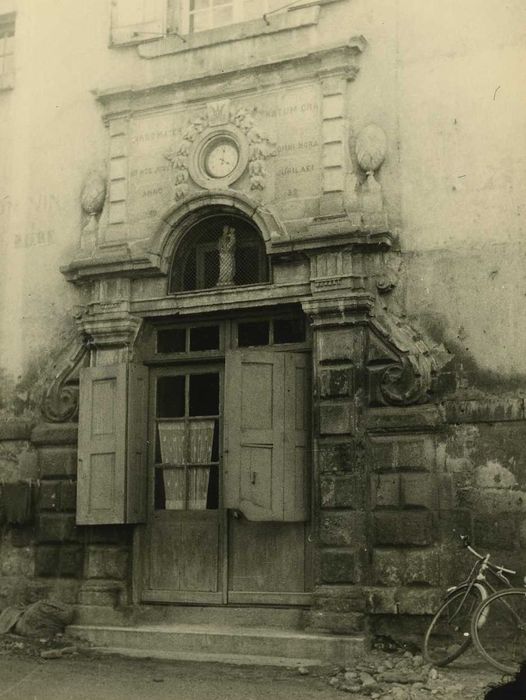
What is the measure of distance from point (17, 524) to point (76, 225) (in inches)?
117

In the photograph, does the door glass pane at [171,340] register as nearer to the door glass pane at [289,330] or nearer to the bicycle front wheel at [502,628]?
the door glass pane at [289,330]

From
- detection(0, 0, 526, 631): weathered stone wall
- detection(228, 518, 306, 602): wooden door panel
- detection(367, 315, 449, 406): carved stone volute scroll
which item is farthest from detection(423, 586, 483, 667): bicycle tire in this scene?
detection(367, 315, 449, 406): carved stone volute scroll

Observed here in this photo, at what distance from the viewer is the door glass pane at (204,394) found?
9383mm

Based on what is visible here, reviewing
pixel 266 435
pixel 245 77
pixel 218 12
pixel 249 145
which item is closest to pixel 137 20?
pixel 218 12

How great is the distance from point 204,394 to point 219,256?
1279 millimetres

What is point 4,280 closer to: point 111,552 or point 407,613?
point 111,552

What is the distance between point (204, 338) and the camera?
31.1ft

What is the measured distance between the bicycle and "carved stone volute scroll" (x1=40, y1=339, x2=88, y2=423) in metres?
3.97

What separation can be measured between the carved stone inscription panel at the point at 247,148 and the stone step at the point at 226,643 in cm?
362

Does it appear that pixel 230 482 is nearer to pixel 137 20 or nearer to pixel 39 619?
pixel 39 619

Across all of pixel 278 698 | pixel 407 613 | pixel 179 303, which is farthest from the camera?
pixel 179 303

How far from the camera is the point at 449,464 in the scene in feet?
27.0

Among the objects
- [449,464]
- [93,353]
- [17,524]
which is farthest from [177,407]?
[449,464]

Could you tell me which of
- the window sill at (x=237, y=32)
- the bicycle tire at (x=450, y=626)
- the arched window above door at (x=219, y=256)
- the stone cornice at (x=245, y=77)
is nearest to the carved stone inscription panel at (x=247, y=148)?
the stone cornice at (x=245, y=77)
